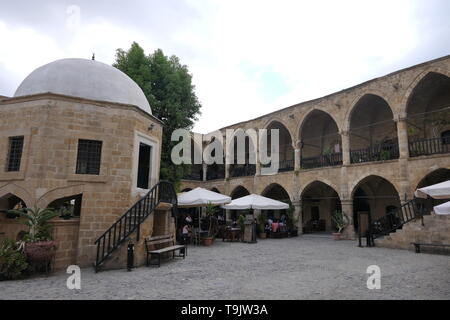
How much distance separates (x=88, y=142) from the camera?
7.68m

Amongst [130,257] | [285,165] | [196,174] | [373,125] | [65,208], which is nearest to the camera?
[130,257]

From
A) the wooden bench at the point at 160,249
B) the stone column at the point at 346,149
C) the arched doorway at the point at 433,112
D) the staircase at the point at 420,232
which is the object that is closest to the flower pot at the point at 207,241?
the wooden bench at the point at 160,249

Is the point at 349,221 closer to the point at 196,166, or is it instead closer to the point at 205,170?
the point at 205,170

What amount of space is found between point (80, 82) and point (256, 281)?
7.20m

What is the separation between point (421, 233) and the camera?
10133mm

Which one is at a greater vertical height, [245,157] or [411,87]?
[411,87]

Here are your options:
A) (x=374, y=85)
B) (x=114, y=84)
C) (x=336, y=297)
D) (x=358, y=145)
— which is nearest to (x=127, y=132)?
(x=114, y=84)

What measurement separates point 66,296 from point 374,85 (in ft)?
50.0

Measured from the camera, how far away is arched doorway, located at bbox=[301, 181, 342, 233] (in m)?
19.2

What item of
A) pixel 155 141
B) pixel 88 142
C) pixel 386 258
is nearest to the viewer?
pixel 88 142

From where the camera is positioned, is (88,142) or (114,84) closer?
(88,142)

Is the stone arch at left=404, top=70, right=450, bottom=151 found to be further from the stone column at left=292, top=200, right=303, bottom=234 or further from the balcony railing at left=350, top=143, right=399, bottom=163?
the stone column at left=292, top=200, right=303, bottom=234

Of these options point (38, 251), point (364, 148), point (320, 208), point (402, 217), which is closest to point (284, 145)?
point (320, 208)
